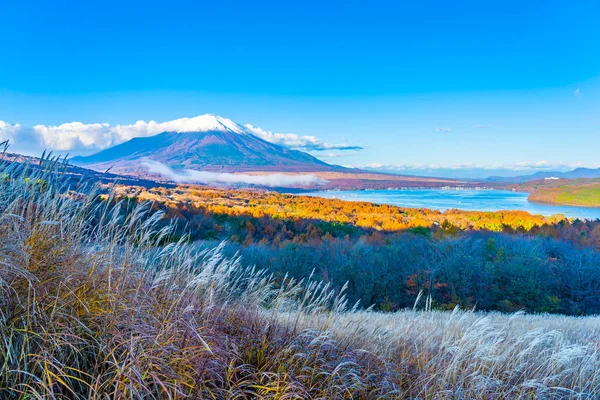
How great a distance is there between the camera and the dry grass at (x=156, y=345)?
6.72 feet

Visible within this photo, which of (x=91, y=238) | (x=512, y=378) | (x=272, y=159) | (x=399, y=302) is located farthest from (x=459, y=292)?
(x=272, y=159)

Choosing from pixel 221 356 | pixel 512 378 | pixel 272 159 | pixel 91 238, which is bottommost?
pixel 512 378

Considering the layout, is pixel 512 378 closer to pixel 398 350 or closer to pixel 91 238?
pixel 398 350

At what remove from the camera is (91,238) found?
338cm

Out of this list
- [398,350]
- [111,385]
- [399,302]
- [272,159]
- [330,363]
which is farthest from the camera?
[272,159]

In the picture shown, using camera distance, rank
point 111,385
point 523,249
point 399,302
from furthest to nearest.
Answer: point 523,249 < point 399,302 < point 111,385

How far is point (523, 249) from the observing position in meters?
26.4

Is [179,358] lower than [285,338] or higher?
higher

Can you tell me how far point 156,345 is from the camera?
2.24 m

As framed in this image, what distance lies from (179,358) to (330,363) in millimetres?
1170

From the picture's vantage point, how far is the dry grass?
205 cm

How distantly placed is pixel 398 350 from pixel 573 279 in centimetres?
2537

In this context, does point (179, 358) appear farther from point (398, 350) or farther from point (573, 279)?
point (573, 279)

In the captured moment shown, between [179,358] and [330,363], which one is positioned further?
[330,363]
